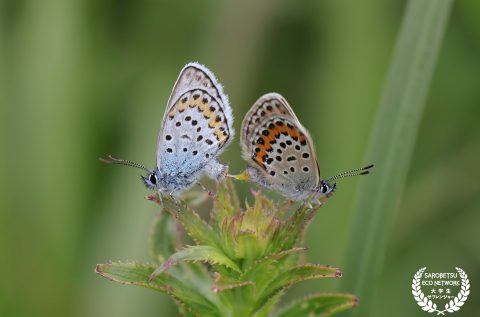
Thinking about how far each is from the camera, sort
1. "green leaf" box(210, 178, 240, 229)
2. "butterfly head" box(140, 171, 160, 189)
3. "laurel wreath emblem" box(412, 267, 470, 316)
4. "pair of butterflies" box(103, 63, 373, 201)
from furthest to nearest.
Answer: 1. "laurel wreath emblem" box(412, 267, 470, 316)
2. "butterfly head" box(140, 171, 160, 189)
3. "pair of butterflies" box(103, 63, 373, 201)
4. "green leaf" box(210, 178, 240, 229)

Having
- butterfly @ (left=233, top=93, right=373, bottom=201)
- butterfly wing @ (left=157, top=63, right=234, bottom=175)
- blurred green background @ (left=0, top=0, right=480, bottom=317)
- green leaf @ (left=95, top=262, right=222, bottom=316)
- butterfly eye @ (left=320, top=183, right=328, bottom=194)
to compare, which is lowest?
green leaf @ (left=95, top=262, right=222, bottom=316)

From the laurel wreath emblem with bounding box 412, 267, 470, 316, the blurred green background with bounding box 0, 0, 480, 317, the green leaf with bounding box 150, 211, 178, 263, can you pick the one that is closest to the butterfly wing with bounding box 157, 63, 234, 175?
the green leaf with bounding box 150, 211, 178, 263

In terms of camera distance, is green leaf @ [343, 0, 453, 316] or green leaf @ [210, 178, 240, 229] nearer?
green leaf @ [210, 178, 240, 229]

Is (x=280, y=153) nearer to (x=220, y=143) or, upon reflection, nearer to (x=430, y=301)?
(x=220, y=143)

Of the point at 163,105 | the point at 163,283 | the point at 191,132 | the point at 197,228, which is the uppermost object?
the point at 163,105

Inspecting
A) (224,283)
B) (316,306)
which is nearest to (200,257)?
(224,283)

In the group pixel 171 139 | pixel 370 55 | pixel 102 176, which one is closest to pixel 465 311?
pixel 370 55

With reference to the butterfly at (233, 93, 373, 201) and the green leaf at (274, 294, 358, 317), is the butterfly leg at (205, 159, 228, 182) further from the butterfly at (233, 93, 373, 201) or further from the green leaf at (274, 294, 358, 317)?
the green leaf at (274, 294, 358, 317)

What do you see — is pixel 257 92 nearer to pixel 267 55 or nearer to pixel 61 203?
pixel 267 55
